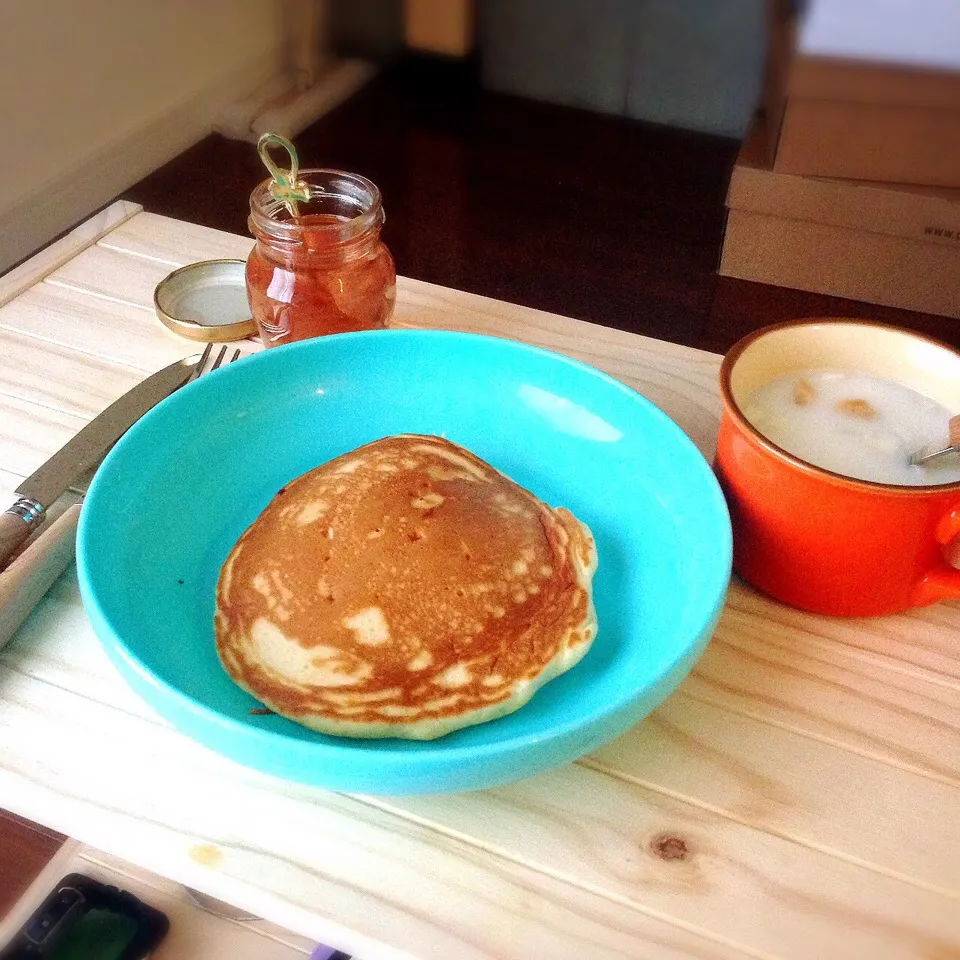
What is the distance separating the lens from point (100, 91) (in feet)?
7.34

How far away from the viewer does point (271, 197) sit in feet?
2.49

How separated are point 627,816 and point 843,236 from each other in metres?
1.66

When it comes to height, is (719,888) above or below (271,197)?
below

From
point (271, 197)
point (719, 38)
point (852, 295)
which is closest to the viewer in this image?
point (271, 197)

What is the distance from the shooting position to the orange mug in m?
0.53

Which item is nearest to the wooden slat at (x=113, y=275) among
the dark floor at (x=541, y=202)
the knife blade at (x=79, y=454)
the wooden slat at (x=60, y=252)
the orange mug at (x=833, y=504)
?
the wooden slat at (x=60, y=252)

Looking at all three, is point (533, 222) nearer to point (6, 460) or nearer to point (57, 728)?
point (6, 460)

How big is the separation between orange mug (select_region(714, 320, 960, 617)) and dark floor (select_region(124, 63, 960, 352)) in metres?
1.23

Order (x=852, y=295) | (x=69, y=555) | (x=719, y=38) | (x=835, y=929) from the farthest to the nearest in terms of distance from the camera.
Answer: (x=719, y=38), (x=852, y=295), (x=69, y=555), (x=835, y=929)

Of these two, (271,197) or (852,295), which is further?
(852,295)

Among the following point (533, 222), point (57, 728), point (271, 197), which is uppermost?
point (271, 197)

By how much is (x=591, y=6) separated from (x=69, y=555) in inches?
102

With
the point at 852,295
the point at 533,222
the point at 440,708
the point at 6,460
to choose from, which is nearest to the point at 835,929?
the point at 440,708

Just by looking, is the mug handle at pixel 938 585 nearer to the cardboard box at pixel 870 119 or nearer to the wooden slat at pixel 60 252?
the wooden slat at pixel 60 252
